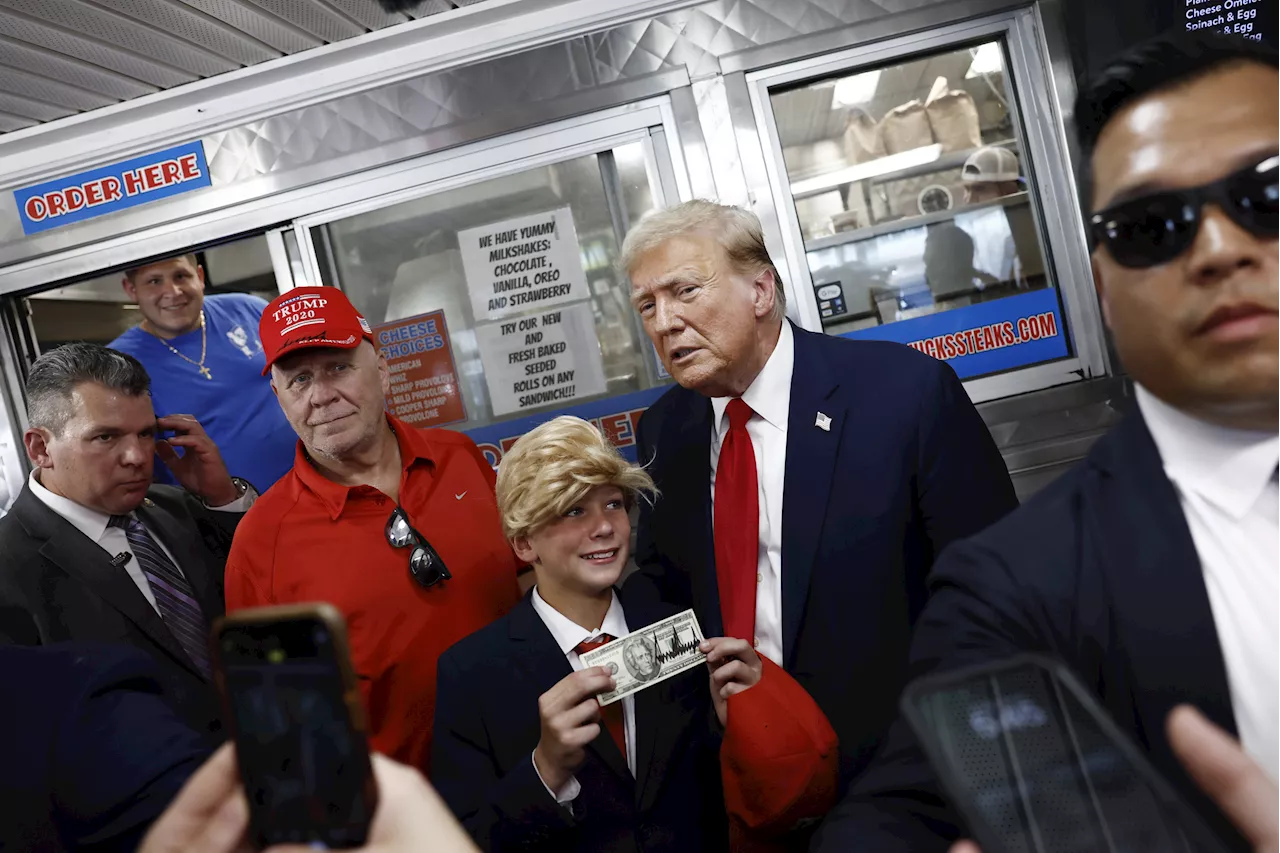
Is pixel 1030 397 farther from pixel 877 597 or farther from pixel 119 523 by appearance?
pixel 119 523

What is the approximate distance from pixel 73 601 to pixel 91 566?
0.02 metres

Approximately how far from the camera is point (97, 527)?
2.02ft

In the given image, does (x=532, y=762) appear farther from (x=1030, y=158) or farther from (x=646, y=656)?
(x=1030, y=158)

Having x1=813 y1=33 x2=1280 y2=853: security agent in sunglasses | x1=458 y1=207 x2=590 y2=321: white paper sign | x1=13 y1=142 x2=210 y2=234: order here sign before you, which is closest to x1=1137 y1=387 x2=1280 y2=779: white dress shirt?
x1=813 y1=33 x2=1280 y2=853: security agent in sunglasses

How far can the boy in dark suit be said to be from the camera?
929 mm

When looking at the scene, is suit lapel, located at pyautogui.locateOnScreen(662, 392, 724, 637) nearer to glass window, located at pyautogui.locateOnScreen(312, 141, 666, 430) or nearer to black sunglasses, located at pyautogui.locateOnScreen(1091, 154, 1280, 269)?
black sunglasses, located at pyautogui.locateOnScreen(1091, 154, 1280, 269)

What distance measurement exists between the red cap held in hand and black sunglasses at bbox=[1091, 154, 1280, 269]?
1161 millimetres

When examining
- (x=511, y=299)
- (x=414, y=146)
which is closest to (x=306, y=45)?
(x=414, y=146)

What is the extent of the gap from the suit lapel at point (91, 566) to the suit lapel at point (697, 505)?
579 mm

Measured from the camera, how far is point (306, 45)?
2.48 metres

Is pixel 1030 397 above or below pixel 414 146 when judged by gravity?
below

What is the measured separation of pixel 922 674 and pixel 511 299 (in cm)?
233

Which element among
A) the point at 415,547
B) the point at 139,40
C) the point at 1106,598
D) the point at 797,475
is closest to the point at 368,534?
the point at 415,547

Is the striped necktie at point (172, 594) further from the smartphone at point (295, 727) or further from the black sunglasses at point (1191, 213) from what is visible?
the black sunglasses at point (1191, 213)
